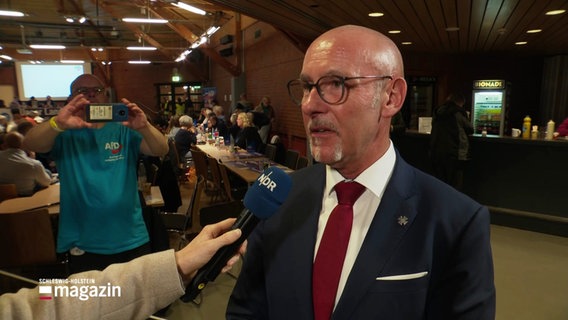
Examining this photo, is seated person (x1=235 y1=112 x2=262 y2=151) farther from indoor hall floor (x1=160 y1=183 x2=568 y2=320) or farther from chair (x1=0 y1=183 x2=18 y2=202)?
chair (x1=0 y1=183 x2=18 y2=202)

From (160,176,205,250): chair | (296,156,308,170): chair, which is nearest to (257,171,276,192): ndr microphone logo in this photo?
(160,176,205,250): chair

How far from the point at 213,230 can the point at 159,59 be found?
18.5 m

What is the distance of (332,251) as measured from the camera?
3.31 ft

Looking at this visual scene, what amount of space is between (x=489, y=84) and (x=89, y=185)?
8794mm

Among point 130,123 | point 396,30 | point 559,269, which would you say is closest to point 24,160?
point 130,123

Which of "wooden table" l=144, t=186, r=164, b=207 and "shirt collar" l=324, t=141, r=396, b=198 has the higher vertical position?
"shirt collar" l=324, t=141, r=396, b=198

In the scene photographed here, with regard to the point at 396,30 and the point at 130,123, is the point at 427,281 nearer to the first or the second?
the point at 130,123

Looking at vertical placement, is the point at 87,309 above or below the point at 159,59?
below

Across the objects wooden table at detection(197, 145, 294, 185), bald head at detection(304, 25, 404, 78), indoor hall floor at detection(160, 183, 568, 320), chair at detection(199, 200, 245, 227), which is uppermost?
bald head at detection(304, 25, 404, 78)

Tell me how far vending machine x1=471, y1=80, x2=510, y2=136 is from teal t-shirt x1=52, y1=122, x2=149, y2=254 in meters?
8.11

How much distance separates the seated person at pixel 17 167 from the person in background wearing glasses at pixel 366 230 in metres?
3.72

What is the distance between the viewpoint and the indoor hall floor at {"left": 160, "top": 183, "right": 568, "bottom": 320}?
9.94 ft

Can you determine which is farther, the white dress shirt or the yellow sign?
the yellow sign

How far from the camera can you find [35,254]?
2.92 meters
